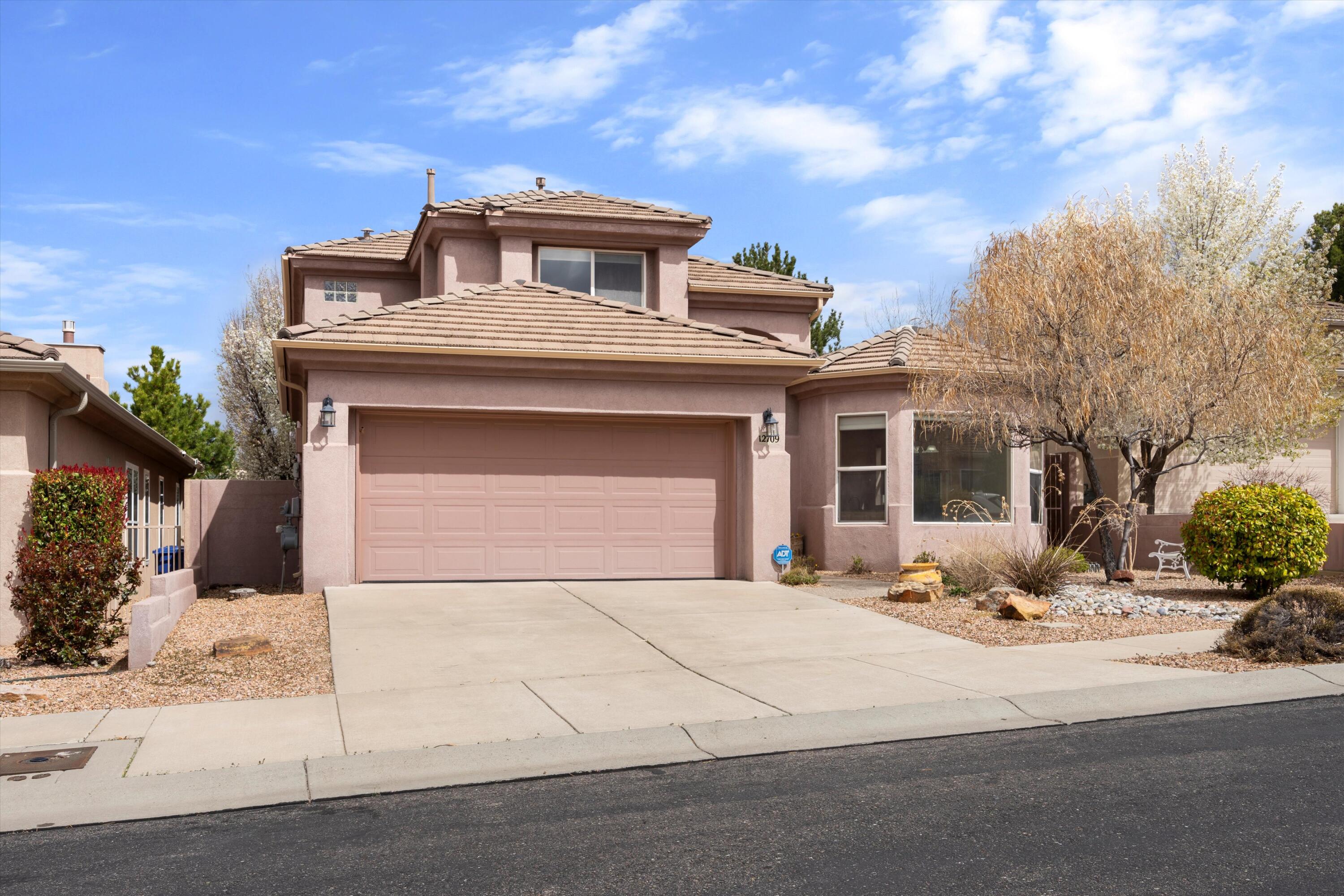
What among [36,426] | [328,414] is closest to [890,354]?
[328,414]

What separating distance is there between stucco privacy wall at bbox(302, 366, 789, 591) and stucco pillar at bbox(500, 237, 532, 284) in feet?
13.3

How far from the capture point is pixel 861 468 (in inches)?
728

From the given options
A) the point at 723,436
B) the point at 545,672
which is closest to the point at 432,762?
the point at 545,672

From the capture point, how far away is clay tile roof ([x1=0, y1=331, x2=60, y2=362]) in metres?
11.2

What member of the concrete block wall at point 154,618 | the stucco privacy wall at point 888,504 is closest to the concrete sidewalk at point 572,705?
the concrete block wall at point 154,618

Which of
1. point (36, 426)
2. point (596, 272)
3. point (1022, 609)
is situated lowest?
point (1022, 609)

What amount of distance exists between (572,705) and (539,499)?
7.49 meters

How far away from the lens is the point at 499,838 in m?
5.39

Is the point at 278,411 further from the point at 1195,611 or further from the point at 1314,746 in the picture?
the point at 1314,746

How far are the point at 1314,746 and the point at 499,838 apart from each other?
16.9ft

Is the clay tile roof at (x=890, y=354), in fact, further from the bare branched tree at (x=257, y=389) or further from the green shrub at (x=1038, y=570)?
the bare branched tree at (x=257, y=389)

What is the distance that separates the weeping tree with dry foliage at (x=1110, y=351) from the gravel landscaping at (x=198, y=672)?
945cm

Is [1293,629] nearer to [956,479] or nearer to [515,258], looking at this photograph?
[956,479]

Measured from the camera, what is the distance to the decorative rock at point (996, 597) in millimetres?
12633
